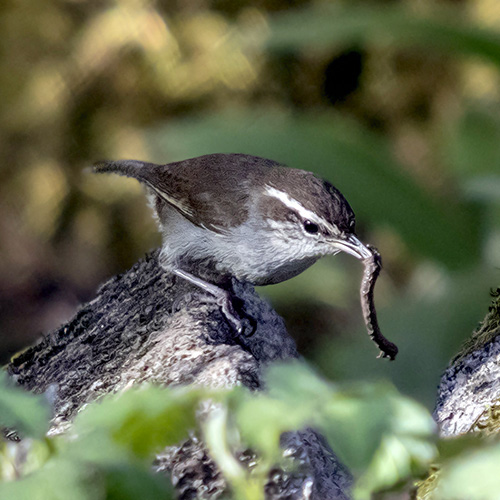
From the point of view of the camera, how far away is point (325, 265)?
484cm

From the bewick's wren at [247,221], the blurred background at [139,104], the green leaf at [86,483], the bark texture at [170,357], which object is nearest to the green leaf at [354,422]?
the green leaf at [86,483]

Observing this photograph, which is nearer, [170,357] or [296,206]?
[170,357]

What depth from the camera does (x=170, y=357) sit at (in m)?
1.83

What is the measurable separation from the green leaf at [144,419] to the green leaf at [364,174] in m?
1.90

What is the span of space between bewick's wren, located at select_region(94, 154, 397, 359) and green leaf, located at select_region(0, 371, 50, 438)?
1281 mm

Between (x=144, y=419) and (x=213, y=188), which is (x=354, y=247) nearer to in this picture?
(x=213, y=188)

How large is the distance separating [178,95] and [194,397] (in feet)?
17.3

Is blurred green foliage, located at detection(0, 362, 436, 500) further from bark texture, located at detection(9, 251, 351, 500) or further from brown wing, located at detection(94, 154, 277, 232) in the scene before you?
brown wing, located at detection(94, 154, 277, 232)

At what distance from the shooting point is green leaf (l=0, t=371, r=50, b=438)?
0.92 m

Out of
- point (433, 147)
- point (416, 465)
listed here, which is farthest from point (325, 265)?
point (416, 465)

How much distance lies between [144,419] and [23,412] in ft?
0.54

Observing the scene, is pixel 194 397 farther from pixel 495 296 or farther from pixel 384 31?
pixel 384 31

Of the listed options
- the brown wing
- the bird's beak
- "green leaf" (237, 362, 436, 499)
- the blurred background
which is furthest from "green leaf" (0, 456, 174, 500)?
the blurred background

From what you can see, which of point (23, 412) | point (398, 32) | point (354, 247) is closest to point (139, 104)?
point (354, 247)
